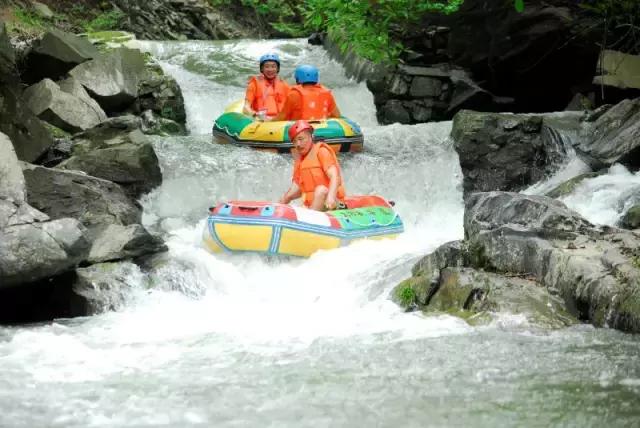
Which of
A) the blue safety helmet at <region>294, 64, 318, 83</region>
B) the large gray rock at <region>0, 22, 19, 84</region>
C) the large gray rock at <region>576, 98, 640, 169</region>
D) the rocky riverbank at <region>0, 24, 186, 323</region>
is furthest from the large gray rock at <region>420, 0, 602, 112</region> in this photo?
the large gray rock at <region>0, 22, 19, 84</region>

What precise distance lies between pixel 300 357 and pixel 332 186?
13.0ft

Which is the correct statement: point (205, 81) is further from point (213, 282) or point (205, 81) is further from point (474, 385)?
point (474, 385)

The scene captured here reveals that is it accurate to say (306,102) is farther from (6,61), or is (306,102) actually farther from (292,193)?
(6,61)

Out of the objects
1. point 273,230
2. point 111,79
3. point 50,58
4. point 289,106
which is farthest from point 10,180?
point 111,79

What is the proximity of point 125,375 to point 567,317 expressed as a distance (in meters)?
2.62

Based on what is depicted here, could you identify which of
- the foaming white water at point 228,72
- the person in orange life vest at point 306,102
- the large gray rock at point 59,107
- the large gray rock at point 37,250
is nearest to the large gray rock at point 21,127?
the large gray rock at point 59,107

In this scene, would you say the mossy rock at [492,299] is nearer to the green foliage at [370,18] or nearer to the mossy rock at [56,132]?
the green foliage at [370,18]

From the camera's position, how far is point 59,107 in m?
11.4

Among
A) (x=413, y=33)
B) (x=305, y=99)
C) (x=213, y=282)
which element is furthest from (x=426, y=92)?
(x=213, y=282)

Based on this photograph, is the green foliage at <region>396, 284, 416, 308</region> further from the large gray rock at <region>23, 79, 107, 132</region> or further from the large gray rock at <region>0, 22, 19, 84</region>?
the large gray rock at <region>23, 79, 107, 132</region>

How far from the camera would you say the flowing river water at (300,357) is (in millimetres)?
3873

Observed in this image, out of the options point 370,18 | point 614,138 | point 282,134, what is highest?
point 370,18

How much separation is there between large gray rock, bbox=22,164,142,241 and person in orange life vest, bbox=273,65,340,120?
414cm

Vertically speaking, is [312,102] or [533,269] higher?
[533,269]
